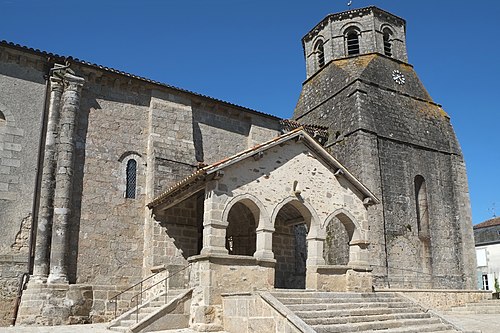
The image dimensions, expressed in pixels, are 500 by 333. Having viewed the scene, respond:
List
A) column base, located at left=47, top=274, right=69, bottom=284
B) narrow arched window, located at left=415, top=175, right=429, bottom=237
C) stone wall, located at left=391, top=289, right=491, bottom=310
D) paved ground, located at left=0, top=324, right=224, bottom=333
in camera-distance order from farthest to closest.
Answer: narrow arched window, located at left=415, top=175, right=429, bottom=237
stone wall, located at left=391, top=289, right=491, bottom=310
column base, located at left=47, top=274, right=69, bottom=284
paved ground, located at left=0, top=324, right=224, bottom=333

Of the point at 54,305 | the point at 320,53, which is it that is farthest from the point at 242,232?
the point at 320,53

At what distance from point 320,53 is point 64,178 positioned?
51.7 feet

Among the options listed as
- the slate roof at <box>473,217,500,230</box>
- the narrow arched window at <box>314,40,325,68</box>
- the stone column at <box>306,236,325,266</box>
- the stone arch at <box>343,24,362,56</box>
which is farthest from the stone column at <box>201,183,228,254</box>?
the slate roof at <box>473,217,500,230</box>

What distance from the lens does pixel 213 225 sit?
10508mm

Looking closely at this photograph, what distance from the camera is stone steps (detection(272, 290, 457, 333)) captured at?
30.3ft

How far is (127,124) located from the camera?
559 inches

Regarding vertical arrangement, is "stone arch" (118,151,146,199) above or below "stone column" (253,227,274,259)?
above

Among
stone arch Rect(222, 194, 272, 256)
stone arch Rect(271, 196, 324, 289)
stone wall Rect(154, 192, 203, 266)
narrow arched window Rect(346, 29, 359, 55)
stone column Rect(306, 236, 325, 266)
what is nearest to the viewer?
stone column Rect(306, 236, 325, 266)

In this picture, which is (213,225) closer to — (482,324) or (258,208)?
(258,208)

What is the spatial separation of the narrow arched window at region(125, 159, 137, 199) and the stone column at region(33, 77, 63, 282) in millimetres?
2107

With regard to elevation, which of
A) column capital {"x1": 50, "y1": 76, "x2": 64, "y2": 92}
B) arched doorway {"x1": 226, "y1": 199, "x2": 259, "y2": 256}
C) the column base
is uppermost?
column capital {"x1": 50, "y1": 76, "x2": 64, "y2": 92}

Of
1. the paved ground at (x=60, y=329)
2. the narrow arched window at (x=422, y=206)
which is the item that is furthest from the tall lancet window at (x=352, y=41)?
the paved ground at (x=60, y=329)

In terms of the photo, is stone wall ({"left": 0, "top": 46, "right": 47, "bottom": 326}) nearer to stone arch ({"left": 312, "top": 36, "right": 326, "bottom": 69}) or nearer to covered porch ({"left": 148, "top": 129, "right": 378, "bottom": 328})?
covered porch ({"left": 148, "top": 129, "right": 378, "bottom": 328})

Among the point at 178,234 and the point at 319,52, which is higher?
the point at 319,52
